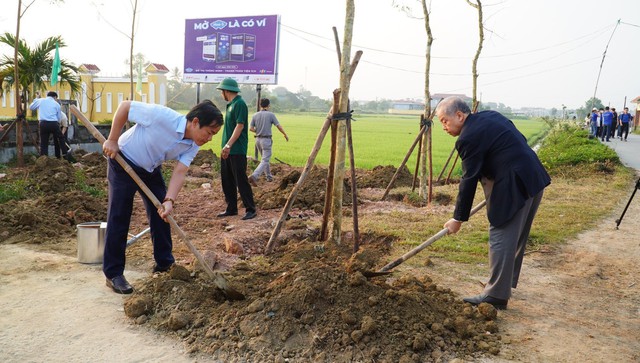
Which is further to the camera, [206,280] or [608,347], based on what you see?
[206,280]

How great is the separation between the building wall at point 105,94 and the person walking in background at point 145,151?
24.8 m

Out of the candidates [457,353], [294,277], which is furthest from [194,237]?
[457,353]

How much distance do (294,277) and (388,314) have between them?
79 cm

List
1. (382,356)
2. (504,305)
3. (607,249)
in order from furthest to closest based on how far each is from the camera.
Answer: (607,249), (504,305), (382,356)

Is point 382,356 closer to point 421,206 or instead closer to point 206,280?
point 206,280

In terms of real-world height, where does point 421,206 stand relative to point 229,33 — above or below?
below

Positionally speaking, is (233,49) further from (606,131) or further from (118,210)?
(606,131)

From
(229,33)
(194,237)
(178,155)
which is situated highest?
(229,33)

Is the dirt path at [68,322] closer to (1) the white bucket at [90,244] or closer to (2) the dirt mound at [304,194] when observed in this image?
(1) the white bucket at [90,244]

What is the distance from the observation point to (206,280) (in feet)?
14.2

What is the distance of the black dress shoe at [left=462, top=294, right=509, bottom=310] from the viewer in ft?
13.7

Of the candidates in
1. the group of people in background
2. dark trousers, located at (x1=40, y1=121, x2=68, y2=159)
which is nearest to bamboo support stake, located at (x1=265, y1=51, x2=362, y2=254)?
dark trousers, located at (x1=40, y1=121, x2=68, y2=159)

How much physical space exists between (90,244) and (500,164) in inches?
149

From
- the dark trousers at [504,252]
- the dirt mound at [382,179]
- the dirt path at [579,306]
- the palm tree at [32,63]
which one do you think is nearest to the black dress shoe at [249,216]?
the dirt path at [579,306]
